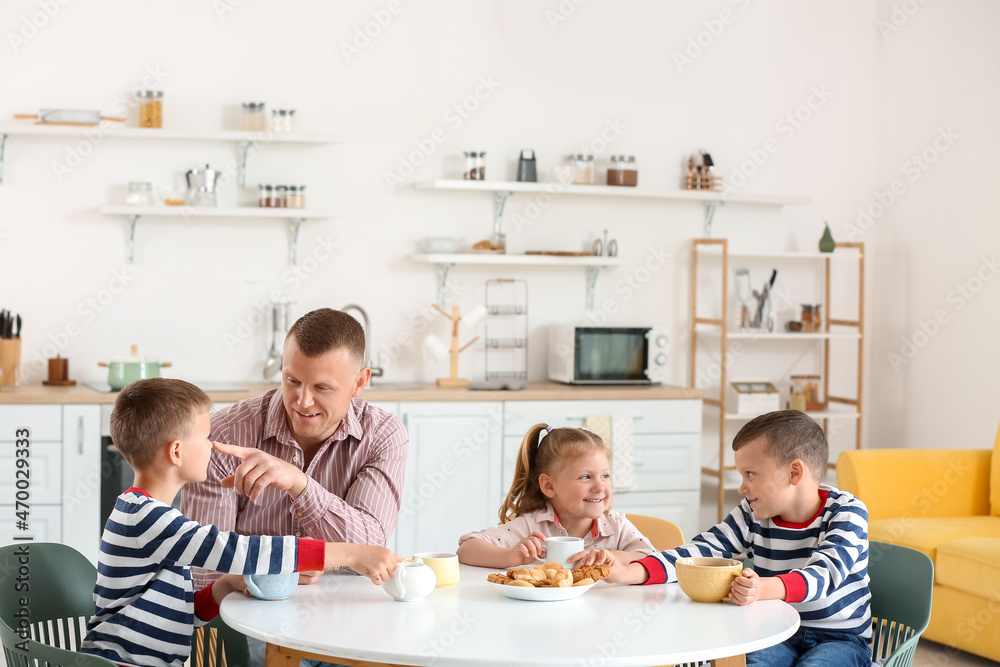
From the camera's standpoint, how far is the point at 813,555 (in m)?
1.82

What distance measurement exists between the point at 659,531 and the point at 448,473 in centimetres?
188

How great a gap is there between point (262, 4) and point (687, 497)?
8.93 feet

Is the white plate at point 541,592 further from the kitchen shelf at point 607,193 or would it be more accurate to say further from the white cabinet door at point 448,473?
the kitchen shelf at point 607,193

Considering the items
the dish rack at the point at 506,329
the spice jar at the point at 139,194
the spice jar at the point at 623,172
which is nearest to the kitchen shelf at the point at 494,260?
the dish rack at the point at 506,329

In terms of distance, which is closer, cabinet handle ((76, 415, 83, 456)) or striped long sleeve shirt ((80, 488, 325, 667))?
striped long sleeve shirt ((80, 488, 325, 667))

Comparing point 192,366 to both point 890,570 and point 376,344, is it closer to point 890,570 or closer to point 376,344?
point 376,344

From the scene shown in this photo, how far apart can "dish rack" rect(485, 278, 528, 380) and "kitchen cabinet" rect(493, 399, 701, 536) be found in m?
0.47

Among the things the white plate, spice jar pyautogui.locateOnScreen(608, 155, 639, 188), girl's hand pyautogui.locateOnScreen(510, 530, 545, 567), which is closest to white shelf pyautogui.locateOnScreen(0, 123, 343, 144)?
spice jar pyautogui.locateOnScreen(608, 155, 639, 188)

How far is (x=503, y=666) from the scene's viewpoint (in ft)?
4.48

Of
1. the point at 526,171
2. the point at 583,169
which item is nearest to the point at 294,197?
the point at 526,171

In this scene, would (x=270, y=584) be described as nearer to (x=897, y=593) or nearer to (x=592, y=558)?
(x=592, y=558)

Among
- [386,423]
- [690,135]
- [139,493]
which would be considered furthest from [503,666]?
[690,135]

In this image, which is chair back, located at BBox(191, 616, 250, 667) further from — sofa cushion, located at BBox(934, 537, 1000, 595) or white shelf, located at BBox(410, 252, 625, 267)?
white shelf, located at BBox(410, 252, 625, 267)

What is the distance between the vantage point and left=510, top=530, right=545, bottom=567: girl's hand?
1.90m
